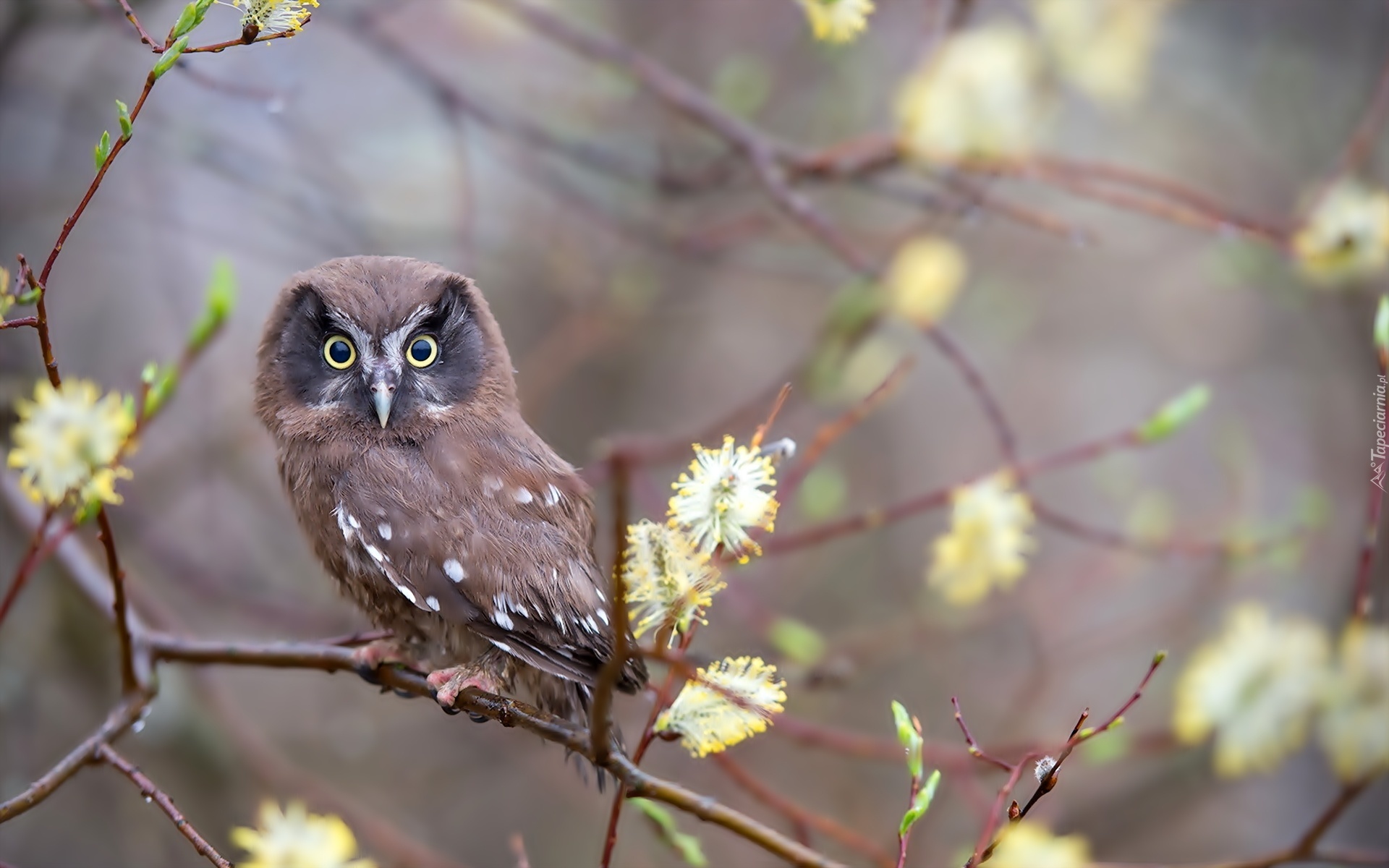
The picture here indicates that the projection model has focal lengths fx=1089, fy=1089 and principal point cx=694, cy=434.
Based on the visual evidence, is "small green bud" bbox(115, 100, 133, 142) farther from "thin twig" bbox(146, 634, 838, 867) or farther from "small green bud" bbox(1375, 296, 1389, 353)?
"small green bud" bbox(1375, 296, 1389, 353)

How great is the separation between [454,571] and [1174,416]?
1740 mm

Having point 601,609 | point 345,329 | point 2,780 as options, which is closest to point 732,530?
point 601,609

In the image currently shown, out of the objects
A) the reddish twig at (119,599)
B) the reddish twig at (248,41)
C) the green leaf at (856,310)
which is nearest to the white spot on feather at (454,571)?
the reddish twig at (119,599)

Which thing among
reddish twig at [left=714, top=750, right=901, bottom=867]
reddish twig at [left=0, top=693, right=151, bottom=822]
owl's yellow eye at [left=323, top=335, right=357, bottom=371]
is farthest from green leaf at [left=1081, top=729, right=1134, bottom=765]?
reddish twig at [left=0, top=693, right=151, bottom=822]

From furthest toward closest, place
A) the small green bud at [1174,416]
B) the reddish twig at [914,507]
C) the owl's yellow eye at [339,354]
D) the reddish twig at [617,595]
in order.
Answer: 1. the reddish twig at [914,507]
2. the small green bud at [1174,416]
3. the owl's yellow eye at [339,354]
4. the reddish twig at [617,595]

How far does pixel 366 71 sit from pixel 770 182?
2.48 metres

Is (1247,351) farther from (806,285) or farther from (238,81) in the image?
(238,81)

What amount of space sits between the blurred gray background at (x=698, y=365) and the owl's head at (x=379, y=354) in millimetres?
605

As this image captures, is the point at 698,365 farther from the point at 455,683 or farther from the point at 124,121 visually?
the point at 124,121

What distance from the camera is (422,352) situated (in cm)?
229

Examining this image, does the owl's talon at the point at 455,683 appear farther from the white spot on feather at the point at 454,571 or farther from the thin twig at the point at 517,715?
the white spot on feather at the point at 454,571

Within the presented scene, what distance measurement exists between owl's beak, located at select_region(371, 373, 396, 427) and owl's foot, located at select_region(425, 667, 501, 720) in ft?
1.68

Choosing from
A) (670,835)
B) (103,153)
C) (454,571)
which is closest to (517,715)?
(670,835)

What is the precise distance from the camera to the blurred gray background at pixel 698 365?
3.71 meters
